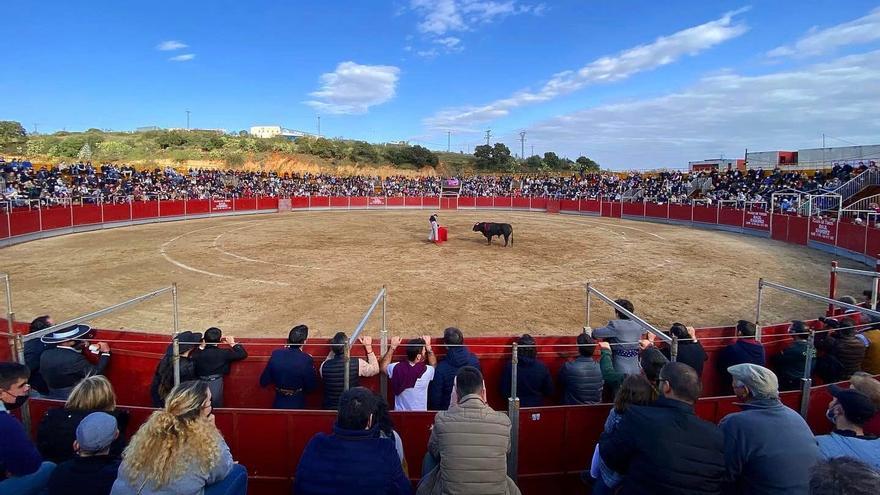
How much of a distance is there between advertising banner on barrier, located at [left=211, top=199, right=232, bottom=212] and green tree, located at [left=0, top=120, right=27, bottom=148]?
54085mm

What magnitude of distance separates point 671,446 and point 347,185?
5612cm

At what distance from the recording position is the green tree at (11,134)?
72.7 meters

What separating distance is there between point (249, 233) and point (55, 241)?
9139 mm

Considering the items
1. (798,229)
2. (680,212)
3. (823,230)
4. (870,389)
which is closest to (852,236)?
(823,230)

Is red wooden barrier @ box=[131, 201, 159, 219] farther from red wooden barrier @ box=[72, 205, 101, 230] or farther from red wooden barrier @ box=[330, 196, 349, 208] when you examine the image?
red wooden barrier @ box=[330, 196, 349, 208]

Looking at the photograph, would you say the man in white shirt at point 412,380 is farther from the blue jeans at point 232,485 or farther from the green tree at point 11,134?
the green tree at point 11,134

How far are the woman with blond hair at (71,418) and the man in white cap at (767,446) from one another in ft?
14.4

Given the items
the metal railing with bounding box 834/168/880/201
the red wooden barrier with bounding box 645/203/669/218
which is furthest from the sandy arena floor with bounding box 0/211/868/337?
the red wooden barrier with bounding box 645/203/669/218

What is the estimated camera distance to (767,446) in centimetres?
333

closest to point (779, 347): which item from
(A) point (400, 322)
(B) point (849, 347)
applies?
(B) point (849, 347)

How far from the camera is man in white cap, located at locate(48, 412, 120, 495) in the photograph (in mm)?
3006

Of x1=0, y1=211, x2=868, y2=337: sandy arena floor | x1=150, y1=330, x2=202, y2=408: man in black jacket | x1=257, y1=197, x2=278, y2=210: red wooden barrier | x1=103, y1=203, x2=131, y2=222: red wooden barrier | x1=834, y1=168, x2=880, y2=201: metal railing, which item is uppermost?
x1=834, y1=168, x2=880, y2=201: metal railing

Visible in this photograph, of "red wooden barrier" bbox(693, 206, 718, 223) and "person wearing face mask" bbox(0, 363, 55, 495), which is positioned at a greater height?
"red wooden barrier" bbox(693, 206, 718, 223)

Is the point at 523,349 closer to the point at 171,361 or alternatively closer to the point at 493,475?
the point at 493,475
